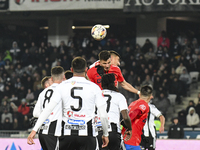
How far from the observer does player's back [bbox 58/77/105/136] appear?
523 cm

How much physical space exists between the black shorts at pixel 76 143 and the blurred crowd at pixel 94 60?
1142cm

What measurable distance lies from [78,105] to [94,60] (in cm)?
1374

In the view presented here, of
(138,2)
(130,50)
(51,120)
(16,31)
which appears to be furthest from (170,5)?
(51,120)

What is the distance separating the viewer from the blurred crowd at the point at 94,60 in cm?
1736

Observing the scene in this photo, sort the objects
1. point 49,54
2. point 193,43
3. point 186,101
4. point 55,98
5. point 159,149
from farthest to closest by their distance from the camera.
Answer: point 49,54 < point 193,43 < point 186,101 < point 159,149 < point 55,98

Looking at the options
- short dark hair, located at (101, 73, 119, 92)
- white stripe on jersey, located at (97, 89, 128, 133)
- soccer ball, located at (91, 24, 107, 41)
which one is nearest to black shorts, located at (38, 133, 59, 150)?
white stripe on jersey, located at (97, 89, 128, 133)

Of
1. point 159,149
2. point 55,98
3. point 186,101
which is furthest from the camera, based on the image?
point 186,101

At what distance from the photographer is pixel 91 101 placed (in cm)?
529

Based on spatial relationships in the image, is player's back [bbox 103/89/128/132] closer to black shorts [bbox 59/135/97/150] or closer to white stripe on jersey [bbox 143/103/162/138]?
black shorts [bbox 59/135/97/150]

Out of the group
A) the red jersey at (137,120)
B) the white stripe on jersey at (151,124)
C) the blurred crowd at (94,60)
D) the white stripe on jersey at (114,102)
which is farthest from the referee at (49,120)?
the blurred crowd at (94,60)

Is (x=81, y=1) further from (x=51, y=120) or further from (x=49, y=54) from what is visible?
(x=51, y=120)

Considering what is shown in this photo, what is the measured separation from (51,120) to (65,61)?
1253 centimetres

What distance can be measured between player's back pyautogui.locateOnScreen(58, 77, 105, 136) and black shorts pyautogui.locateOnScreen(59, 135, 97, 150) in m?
0.05

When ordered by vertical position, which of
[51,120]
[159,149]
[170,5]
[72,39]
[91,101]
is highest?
[170,5]
